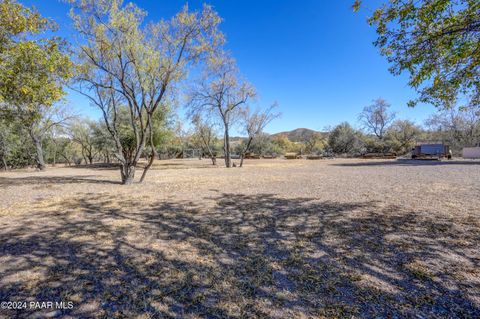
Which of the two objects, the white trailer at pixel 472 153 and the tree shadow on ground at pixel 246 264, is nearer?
the tree shadow on ground at pixel 246 264

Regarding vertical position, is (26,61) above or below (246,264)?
above

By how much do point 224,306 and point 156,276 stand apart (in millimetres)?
975

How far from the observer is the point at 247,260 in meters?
2.84

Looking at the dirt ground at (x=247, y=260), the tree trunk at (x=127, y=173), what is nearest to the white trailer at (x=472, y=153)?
the dirt ground at (x=247, y=260)

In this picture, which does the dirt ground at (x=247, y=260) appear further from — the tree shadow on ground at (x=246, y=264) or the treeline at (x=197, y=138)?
the treeline at (x=197, y=138)

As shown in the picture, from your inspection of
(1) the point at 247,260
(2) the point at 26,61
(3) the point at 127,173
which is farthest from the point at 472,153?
(2) the point at 26,61

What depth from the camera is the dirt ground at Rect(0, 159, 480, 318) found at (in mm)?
1986

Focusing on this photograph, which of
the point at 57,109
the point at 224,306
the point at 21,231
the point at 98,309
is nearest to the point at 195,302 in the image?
the point at 224,306

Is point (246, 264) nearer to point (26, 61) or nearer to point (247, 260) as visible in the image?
point (247, 260)

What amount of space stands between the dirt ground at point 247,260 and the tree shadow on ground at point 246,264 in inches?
0.5

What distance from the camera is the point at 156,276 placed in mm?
2477

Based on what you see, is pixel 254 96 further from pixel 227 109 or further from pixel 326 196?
pixel 326 196

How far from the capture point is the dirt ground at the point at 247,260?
1986mm

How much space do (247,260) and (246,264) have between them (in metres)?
0.10
